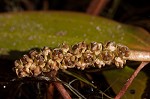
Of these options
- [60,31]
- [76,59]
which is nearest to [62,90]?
[76,59]

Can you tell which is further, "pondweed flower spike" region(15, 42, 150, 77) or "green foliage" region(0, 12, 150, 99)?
"green foliage" region(0, 12, 150, 99)

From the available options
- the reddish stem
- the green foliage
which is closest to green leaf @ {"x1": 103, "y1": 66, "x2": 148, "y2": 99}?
the green foliage

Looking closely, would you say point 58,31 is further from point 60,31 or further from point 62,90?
point 62,90

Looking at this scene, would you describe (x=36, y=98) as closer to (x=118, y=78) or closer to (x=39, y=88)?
(x=39, y=88)

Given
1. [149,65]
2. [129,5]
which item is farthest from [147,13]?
[149,65]

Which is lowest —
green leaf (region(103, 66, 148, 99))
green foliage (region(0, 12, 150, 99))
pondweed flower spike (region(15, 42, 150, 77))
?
green leaf (region(103, 66, 148, 99))

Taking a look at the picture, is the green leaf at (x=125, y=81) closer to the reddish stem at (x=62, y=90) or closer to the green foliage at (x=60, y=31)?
the green foliage at (x=60, y=31)

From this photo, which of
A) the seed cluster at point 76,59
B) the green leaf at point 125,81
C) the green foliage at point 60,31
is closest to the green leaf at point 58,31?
the green foliage at point 60,31

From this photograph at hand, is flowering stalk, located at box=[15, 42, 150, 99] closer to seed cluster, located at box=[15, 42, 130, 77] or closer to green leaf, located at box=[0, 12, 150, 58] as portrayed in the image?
seed cluster, located at box=[15, 42, 130, 77]
